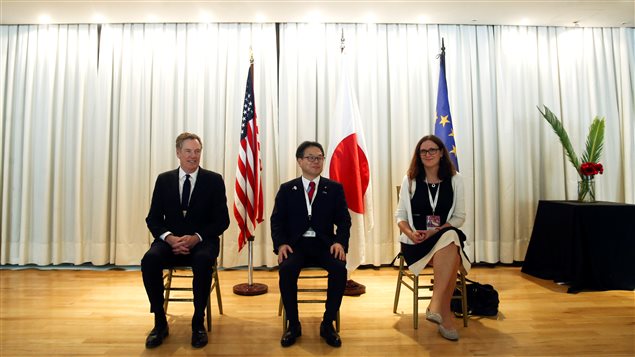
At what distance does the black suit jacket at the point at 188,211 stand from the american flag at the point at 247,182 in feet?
2.49

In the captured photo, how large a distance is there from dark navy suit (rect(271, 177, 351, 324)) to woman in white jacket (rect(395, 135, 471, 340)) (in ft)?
1.74

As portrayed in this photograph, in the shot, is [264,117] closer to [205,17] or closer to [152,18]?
[205,17]

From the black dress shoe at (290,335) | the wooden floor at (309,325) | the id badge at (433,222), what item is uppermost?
the id badge at (433,222)

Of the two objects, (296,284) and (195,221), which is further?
(195,221)

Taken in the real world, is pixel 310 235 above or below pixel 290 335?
above

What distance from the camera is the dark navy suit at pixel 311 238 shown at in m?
2.46

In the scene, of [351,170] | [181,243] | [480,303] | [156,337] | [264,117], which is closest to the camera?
[156,337]

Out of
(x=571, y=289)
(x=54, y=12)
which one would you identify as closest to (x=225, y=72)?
(x=54, y=12)

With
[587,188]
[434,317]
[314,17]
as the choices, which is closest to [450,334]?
[434,317]

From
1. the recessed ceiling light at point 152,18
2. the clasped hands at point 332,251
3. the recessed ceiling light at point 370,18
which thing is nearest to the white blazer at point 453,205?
the clasped hands at point 332,251

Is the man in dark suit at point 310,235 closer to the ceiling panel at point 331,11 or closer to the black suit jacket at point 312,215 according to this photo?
the black suit jacket at point 312,215

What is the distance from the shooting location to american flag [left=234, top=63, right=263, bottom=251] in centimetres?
364

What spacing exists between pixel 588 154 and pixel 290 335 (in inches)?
161

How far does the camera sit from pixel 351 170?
3.65 meters
